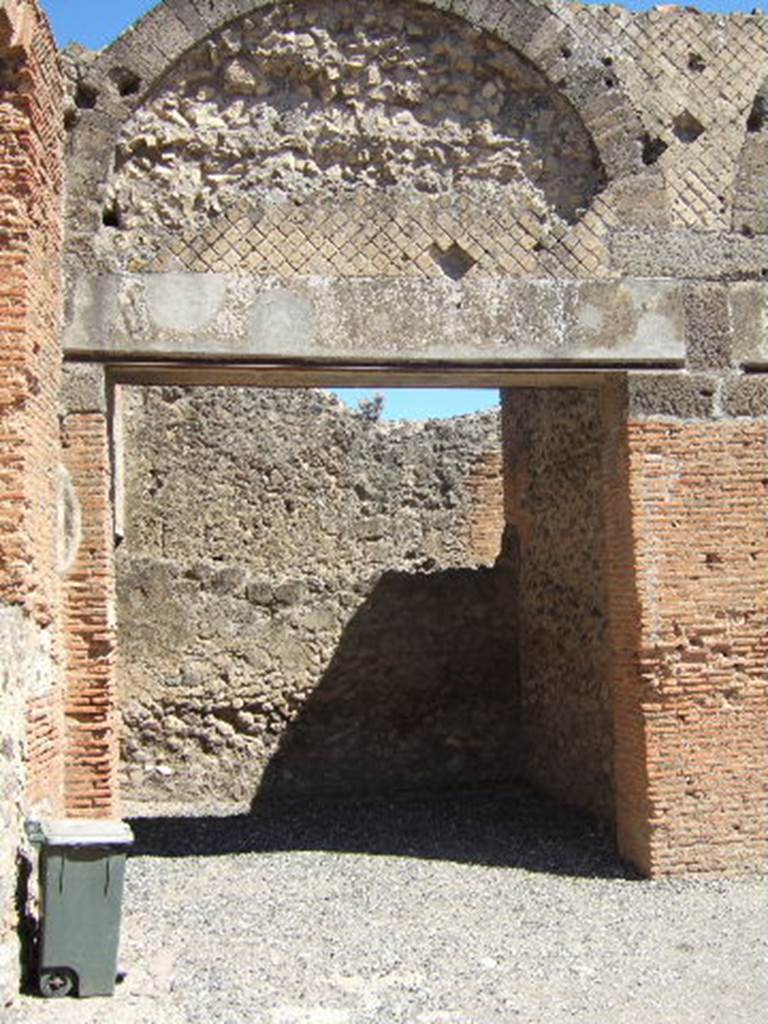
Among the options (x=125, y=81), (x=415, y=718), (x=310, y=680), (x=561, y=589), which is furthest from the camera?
(x=415, y=718)

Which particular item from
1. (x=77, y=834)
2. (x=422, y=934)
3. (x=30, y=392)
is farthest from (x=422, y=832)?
(x=30, y=392)

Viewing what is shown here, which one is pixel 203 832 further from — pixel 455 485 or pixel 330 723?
pixel 455 485

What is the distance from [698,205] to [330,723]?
5777 mm

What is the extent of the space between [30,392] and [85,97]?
7.67ft

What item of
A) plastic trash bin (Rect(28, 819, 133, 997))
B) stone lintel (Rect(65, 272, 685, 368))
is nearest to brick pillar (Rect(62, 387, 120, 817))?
stone lintel (Rect(65, 272, 685, 368))

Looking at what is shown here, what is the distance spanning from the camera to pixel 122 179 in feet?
26.7

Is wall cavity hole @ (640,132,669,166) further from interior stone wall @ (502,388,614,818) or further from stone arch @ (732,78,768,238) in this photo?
interior stone wall @ (502,388,614,818)

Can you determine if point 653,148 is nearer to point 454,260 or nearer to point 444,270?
point 454,260

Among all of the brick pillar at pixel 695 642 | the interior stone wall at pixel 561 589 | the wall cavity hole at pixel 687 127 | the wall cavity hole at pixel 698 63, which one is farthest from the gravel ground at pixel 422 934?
the wall cavity hole at pixel 698 63

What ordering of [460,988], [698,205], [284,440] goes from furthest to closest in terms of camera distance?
1. [284,440]
2. [698,205]
3. [460,988]

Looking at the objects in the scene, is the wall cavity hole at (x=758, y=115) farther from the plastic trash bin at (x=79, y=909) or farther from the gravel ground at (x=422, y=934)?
the plastic trash bin at (x=79, y=909)

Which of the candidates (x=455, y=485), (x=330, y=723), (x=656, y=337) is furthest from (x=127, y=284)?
(x=455, y=485)

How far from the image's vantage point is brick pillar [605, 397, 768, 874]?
785 centimetres

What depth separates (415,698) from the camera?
39.0 feet
